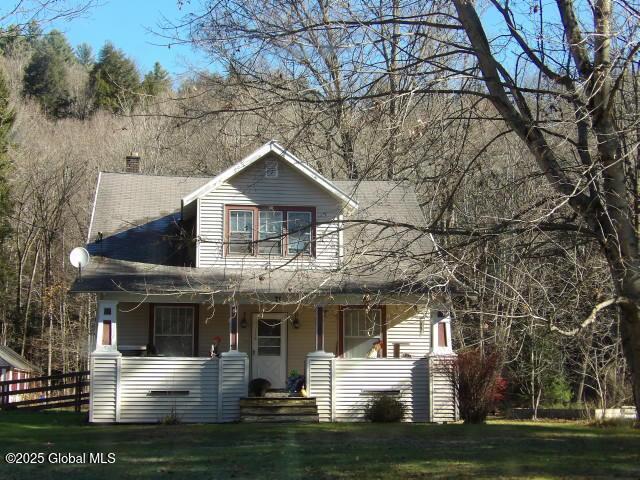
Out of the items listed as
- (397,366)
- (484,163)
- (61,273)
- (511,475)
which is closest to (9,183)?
(61,273)

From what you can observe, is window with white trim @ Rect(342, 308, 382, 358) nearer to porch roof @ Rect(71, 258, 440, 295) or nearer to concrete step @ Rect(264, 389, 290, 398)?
concrete step @ Rect(264, 389, 290, 398)

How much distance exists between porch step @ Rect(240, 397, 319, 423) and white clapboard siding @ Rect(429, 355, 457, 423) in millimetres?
2705

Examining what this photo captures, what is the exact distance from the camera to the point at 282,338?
20.3 meters

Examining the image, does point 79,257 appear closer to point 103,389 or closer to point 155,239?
point 155,239

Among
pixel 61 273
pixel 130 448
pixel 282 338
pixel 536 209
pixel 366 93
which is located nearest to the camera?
pixel 366 93

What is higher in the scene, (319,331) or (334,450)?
(319,331)

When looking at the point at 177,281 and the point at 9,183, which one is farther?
the point at 9,183

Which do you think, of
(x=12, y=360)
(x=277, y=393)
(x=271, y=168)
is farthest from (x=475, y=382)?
(x=12, y=360)

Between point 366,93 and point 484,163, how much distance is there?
3.20 metres

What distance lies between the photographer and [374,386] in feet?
61.6

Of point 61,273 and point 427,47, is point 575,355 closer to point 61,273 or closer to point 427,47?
Answer: point 427,47

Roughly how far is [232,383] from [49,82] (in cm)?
4779

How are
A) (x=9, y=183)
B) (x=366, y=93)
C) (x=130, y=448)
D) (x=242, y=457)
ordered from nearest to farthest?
(x=366, y=93)
(x=242, y=457)
(x=130, y=448)
(x=9, y=183)

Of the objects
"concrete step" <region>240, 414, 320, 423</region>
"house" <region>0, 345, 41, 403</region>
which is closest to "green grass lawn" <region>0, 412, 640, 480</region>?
"concrete step" <region>240, 414, 320, 423</region>
